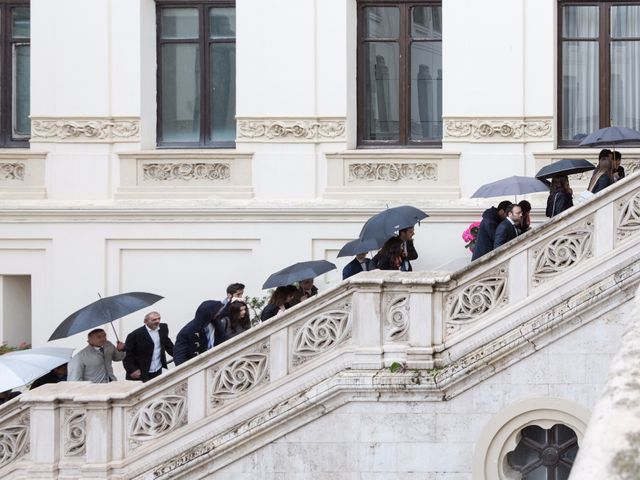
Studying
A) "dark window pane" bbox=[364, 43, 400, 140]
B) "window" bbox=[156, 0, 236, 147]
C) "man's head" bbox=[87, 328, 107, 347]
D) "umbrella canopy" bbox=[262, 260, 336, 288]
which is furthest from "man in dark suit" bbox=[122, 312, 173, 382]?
"dark window pane" bbox=[364, 43, 400, 140]

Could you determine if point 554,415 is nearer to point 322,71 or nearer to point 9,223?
point 322,71

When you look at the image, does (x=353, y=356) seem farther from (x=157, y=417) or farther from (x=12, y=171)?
(x=12, y=171)

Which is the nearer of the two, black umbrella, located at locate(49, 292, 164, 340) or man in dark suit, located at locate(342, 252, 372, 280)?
black umbrella, located at locate(49, 292, 164, 340)

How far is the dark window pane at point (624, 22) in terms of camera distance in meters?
19.2

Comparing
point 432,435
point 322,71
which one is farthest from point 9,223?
point 432,435

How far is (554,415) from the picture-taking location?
1323cm

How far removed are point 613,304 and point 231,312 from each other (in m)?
4.48

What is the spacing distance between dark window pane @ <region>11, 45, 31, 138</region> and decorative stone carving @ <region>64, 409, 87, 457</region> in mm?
7472

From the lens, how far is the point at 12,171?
65.2 ft

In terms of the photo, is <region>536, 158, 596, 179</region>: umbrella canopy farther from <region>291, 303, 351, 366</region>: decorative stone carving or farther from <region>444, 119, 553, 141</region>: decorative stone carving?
<region>291, 303, 351, 366</region>: decorative stone carving

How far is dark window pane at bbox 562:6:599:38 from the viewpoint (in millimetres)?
19188

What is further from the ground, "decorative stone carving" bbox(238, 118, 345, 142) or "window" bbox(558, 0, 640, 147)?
"window" bbox(558, 0, 640, 147)

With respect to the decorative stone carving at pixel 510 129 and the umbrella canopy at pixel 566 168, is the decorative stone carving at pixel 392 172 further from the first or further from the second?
the umbrella canopy at pixel 566 168

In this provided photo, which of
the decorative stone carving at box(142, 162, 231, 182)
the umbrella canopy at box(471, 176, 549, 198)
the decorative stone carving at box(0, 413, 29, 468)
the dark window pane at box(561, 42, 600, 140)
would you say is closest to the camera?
the decorative stone carving at box(0, 413, 29, 468)
